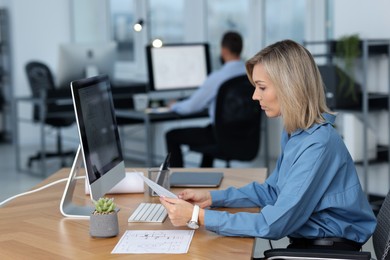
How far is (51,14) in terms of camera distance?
9461 millimetres

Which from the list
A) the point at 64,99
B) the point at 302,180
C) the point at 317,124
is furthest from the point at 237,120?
the point at 302,180

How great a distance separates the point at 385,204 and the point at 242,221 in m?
0.55

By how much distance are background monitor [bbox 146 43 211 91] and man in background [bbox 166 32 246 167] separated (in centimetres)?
26

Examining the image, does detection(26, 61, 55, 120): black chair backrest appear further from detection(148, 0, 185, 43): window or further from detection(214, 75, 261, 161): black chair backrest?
detection(214, 75, 261, 161): black chair backrest

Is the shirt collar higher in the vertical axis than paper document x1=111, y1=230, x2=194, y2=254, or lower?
higher

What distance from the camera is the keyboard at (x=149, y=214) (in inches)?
93.8

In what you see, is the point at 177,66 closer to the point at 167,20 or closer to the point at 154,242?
the point at 167,20

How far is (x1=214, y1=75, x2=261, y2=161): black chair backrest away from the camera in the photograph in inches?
210

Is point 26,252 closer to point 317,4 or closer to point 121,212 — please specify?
point 121,212

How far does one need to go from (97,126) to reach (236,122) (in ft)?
9.72

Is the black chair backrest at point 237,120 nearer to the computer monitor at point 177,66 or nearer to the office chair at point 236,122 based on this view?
the office chair at point 236,122

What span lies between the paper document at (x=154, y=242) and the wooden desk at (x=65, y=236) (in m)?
0.02

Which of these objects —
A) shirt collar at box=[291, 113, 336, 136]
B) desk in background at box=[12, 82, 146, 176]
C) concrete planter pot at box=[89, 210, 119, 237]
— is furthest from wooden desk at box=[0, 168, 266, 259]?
desk in background at box=[12, 82, 146, 176]

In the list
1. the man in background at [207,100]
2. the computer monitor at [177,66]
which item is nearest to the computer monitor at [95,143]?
the man in background at [207,100]
